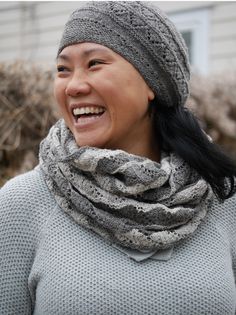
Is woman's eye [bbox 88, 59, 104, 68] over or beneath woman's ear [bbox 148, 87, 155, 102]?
over

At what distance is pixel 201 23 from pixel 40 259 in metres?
6.15

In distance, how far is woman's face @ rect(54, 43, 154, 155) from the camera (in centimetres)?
253

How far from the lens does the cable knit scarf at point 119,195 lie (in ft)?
8.23

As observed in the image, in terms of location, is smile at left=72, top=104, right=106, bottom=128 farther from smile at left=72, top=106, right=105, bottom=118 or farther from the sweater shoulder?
the sweater shoulder

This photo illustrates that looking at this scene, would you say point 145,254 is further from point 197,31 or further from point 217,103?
point 197,31

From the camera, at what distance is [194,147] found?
284 cm

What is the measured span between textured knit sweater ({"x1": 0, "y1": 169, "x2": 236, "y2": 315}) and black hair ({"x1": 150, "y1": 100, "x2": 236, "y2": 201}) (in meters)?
0.27

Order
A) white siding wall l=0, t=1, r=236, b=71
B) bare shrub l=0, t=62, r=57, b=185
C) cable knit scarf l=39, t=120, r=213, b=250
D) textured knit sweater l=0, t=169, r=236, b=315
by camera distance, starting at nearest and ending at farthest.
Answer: textured knit sweater l=0, t=169, r=236, b=315 → cable knit scarf l=39, t=120, r=213, b=250 → bare shrub l=0, t=62, r=57, b=185 → white siding wall l=0, t=1, r=236, b=71

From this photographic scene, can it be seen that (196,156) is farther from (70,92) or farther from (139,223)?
(70,92)

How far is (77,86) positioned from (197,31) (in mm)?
6020

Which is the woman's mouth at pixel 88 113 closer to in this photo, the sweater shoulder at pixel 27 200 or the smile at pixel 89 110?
the smile at pixel 89 110

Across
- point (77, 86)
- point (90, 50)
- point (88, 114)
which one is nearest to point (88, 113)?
point (88, 114)

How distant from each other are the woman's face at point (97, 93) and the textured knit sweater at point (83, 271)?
11.0 inches

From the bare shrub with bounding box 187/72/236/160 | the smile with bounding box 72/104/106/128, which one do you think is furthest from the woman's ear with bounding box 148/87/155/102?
the bare shrub with bounding box 187/72/236/160
